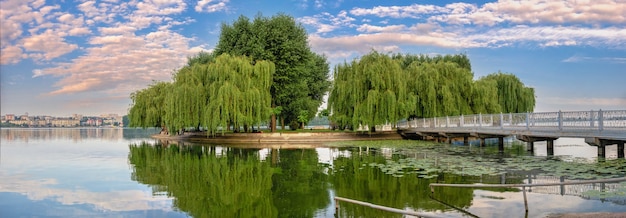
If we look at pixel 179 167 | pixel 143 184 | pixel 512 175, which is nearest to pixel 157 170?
pixel 179 167

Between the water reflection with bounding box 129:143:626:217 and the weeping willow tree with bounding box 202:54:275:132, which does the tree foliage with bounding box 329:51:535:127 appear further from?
the water reflection with bounding box 129:143:626:217

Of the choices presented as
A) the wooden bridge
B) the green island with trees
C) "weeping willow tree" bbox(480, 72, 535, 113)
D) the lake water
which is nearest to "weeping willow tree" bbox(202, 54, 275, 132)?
the green island with trees

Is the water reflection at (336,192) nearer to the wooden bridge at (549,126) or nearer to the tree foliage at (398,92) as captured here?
the wooden bridge at (549,126)

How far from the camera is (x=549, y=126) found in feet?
63.3

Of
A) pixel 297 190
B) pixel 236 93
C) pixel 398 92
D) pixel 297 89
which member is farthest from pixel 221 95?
pixel 297 190

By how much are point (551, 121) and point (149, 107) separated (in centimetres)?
3524

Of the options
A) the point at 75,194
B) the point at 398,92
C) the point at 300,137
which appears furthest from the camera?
the point at 300,137

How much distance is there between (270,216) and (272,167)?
8.67 meters

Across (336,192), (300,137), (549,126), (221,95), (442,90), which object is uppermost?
(442,90)

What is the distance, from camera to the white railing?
51.2 feet

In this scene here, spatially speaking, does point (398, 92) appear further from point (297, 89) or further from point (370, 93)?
point (297, 89)

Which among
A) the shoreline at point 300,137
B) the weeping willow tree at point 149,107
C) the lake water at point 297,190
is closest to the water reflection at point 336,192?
the lake water at point 297,190

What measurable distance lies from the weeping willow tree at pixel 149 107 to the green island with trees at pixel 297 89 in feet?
25.5

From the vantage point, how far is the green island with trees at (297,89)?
32.8m
